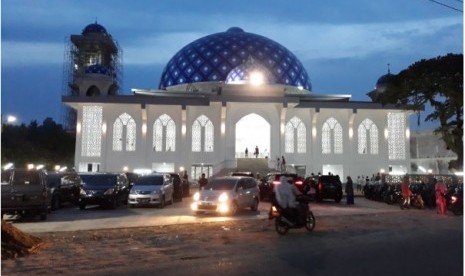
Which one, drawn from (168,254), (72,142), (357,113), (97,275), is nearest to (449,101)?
(357,113)

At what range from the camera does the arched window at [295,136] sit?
43.8m

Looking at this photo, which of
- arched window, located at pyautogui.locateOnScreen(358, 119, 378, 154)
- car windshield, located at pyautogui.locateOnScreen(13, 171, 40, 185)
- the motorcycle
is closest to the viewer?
the motorcycle

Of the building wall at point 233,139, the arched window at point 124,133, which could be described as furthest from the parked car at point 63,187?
the arched window at point 124,133

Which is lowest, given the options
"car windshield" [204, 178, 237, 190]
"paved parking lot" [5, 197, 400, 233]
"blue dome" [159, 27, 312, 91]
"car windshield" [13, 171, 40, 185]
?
"paved parking lot" [5, 197, 400, 233]

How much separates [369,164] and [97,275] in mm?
38976

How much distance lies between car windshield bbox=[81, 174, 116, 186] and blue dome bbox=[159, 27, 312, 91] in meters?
29.2

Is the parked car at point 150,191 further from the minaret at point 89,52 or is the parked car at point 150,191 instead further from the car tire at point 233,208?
the minaret at point 89,52

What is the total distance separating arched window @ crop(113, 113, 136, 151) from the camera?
42.7 metres

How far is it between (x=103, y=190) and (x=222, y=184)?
4639mm

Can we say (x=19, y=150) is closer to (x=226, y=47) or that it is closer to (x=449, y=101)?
(x=226, y=47)

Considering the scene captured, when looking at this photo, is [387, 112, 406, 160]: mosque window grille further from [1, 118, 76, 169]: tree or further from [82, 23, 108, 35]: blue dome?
[82, 23, 108, 35]: blue dome

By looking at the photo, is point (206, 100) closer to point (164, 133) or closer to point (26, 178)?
point (164, 133)

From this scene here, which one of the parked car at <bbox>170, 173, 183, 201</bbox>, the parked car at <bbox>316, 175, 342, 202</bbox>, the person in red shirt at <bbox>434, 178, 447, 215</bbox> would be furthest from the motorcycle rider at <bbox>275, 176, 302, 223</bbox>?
the parked car at <bbox>170, 173, 183, 201</bbox>

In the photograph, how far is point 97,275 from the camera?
724 cm
